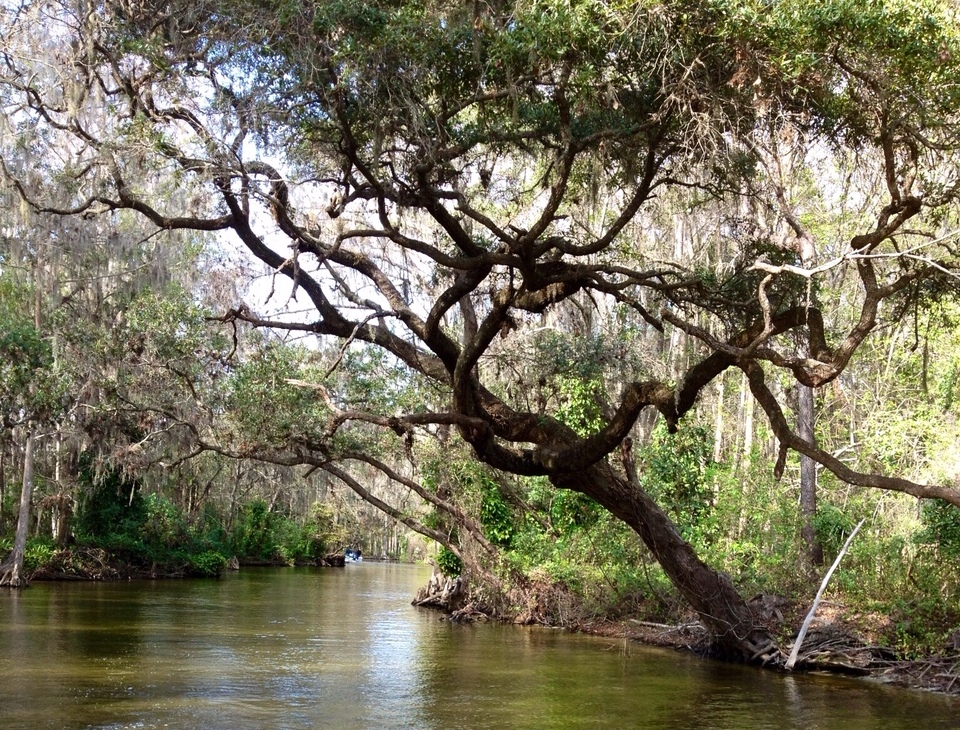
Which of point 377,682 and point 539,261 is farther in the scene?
point 377,682

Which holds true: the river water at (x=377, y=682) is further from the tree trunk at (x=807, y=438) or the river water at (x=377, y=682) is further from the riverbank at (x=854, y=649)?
the tree trunk at (x=807, y=438)

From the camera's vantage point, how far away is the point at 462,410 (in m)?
11.7

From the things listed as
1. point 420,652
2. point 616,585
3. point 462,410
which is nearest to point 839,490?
point 616,585

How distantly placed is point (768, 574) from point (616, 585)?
3212mm

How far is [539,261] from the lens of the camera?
36.6 feet

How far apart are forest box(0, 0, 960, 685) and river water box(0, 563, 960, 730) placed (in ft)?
6.02

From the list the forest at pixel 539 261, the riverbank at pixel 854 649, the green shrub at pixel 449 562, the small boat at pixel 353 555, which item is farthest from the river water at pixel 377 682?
the small boat at pixel 353 555

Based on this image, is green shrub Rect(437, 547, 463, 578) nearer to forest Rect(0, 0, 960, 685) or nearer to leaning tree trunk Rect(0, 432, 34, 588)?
forest Rect(0, 0, 960, 685)

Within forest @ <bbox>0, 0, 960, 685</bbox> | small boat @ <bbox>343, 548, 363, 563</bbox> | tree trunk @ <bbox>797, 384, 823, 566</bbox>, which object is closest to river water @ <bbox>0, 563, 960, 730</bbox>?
forest @ <bbox>0, 0, 960, 685</bbox>

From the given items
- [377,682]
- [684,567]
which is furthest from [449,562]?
[377,682]

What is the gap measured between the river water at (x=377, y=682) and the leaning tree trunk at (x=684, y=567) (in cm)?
48

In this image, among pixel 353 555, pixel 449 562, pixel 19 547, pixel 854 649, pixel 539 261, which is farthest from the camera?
pixel 353 555

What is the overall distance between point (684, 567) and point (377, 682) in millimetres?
4562

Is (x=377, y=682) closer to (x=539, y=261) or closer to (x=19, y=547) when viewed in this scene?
(x=539, y=261)
